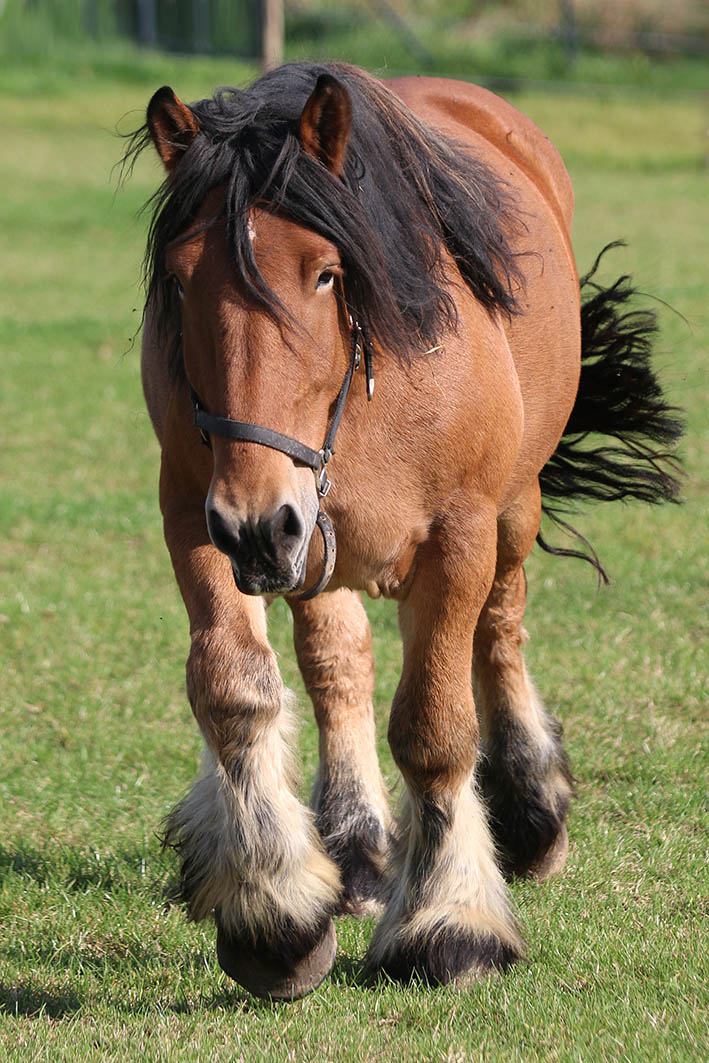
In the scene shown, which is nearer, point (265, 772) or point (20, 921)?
point (265, 772)

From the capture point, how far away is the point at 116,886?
399cm

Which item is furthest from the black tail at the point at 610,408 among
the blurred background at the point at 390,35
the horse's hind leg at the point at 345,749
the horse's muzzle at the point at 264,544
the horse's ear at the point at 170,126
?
the blurred background at the point at 390,35

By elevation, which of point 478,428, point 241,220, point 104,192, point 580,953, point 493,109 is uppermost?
point 241,220

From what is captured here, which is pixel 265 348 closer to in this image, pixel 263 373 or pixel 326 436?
pixel 263 373

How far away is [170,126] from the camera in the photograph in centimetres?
304

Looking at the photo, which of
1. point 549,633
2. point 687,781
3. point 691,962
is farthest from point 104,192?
point 691,962

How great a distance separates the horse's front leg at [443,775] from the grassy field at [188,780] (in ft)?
0.33

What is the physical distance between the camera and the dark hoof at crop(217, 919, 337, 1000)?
319cm

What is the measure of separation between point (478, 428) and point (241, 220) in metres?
0.91

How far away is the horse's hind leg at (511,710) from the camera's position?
432cm

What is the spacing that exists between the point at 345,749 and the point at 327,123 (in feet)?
6.42

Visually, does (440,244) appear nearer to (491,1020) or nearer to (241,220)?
(241,220)

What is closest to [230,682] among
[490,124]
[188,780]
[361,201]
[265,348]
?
[265,348]

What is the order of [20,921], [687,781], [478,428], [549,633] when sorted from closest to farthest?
[478,428] → [20,921] → [687,781] → [549,633]
